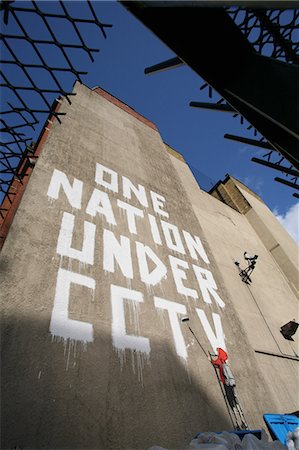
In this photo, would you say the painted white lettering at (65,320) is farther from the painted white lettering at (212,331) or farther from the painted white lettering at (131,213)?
the painted white lettering at (212,331)

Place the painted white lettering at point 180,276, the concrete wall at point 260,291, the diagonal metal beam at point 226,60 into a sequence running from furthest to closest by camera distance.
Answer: the concrete wall at point 260,291 < the painted white lettering at point 180,276 < the diagonal metal beam at point 226,60

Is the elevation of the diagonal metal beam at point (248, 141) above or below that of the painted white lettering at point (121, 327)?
above

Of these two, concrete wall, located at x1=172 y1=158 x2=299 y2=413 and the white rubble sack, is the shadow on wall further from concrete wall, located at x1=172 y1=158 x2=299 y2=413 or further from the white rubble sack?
concrete wall, located at x1=172 y1=158 x2=299 y2=413

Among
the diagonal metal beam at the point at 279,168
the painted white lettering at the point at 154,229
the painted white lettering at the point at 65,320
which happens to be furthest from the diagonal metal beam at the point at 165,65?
the painted white lettering at the point at 154,229

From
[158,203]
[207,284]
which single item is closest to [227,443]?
[207,284]

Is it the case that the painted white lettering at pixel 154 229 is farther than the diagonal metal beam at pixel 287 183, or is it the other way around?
the painted white lettering at pixel 154 229

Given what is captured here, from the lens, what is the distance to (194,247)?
708 centimetres

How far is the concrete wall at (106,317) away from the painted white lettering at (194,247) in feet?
0.17

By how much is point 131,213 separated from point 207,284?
243cm

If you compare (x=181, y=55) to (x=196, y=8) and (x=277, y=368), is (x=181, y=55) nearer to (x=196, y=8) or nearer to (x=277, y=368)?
(x=196, y=8)

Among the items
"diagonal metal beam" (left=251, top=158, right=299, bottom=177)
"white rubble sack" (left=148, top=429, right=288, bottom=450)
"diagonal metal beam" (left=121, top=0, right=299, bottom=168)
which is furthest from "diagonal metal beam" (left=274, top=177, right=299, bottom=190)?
"white rubble sack" (left=148, top=429, right=288, bottom=450)

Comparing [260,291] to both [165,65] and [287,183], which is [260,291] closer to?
[287,183]

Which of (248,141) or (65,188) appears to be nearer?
(248,141)

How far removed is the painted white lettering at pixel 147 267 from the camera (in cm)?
Answer: 508
